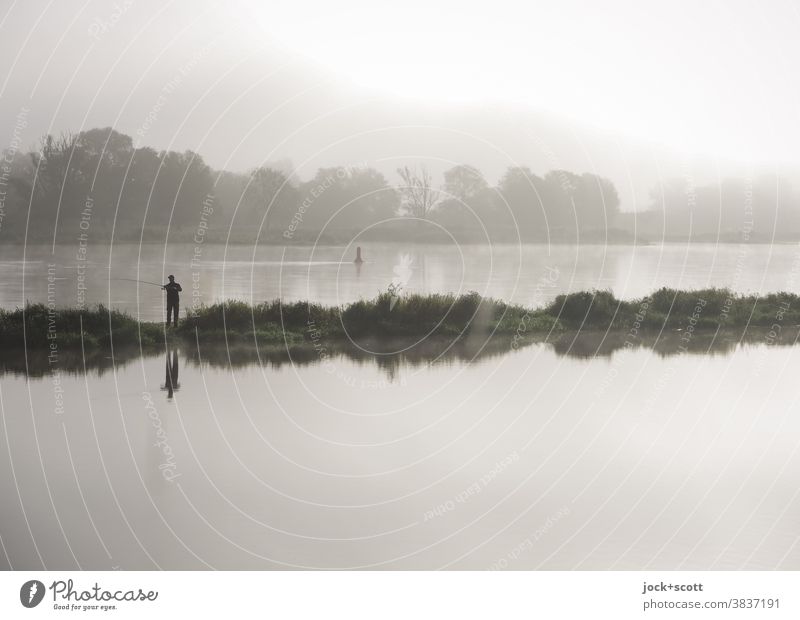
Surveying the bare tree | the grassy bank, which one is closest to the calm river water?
the grassy bank

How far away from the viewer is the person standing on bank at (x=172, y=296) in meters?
9.40

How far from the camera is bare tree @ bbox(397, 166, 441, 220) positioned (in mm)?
9539

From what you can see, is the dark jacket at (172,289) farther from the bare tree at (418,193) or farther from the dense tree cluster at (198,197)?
the bare tree at (418,193)

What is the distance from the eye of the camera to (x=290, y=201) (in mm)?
9445

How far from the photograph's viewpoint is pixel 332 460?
8141mm

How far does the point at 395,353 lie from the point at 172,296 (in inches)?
85.6

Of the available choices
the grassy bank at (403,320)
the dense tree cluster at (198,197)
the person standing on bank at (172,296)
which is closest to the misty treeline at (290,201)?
the dense tree cluster at (198,197)

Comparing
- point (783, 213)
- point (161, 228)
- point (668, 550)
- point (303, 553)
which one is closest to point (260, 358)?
point (161, 228)

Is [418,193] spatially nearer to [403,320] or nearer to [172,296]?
[403,320]

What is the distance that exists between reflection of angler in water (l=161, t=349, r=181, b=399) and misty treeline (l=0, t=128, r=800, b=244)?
3.68 feet

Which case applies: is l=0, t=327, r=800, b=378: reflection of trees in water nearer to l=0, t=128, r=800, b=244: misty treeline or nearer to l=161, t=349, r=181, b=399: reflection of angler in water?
l=161, t=349, r=181, b=399: reflection of angler in water

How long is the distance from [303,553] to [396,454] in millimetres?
1527

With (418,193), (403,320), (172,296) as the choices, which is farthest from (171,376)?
(418,193)
